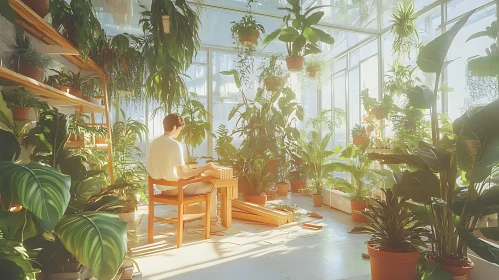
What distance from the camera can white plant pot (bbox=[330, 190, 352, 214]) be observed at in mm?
4831

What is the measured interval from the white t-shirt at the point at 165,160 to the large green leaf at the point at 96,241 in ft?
6.04

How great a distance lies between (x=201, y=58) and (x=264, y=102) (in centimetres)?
158

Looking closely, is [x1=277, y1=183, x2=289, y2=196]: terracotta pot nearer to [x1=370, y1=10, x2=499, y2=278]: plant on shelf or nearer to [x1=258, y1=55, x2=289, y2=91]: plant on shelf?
[x1=258, y1=55, x2=289, y2=91]: plant on shelf

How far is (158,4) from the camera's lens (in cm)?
360

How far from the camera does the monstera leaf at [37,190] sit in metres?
1.25

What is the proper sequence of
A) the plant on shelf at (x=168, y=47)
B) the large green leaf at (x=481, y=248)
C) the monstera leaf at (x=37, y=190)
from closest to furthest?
1. the monstera leaf at (x=37, y=190)
2. the large green leaf at (x=481, y=248)
3. the plant on shelf at (x=168, y=47)

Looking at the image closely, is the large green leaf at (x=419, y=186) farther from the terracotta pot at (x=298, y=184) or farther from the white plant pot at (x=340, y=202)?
the terracotta pot at (x=298, y=184)

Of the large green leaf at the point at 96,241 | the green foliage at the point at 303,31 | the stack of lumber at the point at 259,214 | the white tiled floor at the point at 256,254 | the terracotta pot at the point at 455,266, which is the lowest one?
the white tiled floor at the point at 256,254

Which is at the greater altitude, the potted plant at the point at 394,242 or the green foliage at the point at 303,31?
the green foliage at the point at 303,31

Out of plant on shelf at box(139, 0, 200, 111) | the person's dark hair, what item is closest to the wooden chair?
the person's dark hair

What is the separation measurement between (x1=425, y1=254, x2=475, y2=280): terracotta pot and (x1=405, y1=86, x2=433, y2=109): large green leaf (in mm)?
1025

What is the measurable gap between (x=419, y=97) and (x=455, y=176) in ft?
2.03

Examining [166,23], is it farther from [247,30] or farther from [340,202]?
[340,202]

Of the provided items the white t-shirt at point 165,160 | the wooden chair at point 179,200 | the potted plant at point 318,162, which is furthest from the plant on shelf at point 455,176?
the potted plant at point 318,162
